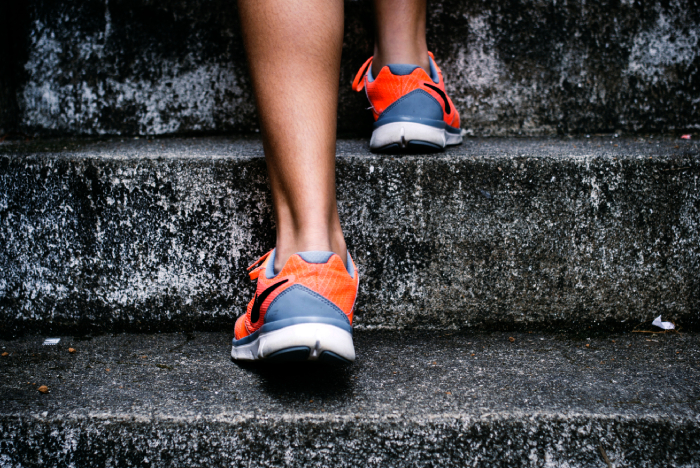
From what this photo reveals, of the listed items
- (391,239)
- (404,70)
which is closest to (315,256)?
(391,239)

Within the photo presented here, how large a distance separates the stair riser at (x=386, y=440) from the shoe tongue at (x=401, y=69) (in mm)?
691

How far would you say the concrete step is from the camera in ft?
2.01

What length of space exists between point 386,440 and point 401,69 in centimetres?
73

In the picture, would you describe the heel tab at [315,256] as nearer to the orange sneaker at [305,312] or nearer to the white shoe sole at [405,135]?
the orange sneaker at [305,312]

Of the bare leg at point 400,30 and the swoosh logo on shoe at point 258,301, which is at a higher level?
the bare leg at point 400,30

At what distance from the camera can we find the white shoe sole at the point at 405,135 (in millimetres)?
900

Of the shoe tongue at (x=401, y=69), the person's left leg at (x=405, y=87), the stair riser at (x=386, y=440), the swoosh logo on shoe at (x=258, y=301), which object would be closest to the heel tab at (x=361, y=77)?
the person's left leg at (x=405, y=87)

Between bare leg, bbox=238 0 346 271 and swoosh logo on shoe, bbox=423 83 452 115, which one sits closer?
bare leg, bbox=238 0 346 271

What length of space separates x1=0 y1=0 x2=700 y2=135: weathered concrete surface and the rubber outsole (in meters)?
0.27

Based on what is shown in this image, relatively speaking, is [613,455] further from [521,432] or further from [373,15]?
[373,15]

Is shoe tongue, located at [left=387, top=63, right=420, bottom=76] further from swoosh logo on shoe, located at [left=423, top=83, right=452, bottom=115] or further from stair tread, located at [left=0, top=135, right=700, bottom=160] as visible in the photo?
stair tread, located at [left=0, top=135, right=700, bottom=160]

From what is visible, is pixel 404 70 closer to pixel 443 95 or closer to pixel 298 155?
pixel 443 95

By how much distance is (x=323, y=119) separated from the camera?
73cm

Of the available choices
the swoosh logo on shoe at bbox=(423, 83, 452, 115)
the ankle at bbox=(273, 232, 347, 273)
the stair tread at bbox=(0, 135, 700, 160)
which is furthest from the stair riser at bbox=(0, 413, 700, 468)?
the swoosh logo on shoe at bbox=(423, 83, 452, 115)
